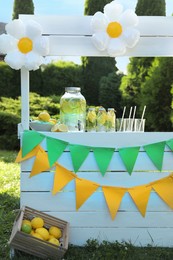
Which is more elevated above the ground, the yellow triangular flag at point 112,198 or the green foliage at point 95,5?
the green foliage at point 95,5

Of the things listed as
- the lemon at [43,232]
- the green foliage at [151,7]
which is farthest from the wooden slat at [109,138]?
the green foliage at [151,7]

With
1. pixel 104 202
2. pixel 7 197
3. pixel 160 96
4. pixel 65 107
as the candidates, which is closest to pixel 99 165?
pixel 104 202

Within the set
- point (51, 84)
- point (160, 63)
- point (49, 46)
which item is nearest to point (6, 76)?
point (51, 84)

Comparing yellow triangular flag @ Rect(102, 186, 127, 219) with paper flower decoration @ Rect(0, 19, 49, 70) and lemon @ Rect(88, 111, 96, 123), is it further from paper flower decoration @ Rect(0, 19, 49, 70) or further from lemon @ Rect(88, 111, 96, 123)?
paper flower decoration @ Rect(0, 19, 49, 70)

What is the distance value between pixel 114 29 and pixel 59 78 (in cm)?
843

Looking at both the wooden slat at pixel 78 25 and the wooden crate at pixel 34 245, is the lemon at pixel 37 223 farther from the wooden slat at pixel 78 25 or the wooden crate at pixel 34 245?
the wooden slat at pixel 78 25

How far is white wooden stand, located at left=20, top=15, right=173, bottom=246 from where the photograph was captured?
9.11 feet

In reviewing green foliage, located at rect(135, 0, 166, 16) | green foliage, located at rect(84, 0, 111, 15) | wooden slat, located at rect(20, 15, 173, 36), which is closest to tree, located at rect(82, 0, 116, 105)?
green foliage, located at rect(84, 0, 111, 15)

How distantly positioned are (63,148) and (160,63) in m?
6.05

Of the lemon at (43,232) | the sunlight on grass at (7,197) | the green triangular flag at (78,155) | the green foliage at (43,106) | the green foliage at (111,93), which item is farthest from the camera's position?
the green foliage at (111,93)

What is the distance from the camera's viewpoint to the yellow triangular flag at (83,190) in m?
2.76

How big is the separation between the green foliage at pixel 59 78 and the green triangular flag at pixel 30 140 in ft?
27.6

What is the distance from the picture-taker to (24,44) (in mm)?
2783

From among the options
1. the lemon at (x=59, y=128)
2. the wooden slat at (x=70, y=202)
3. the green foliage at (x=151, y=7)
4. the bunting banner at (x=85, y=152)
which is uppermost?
the green foliage at (x=151, y=7)
